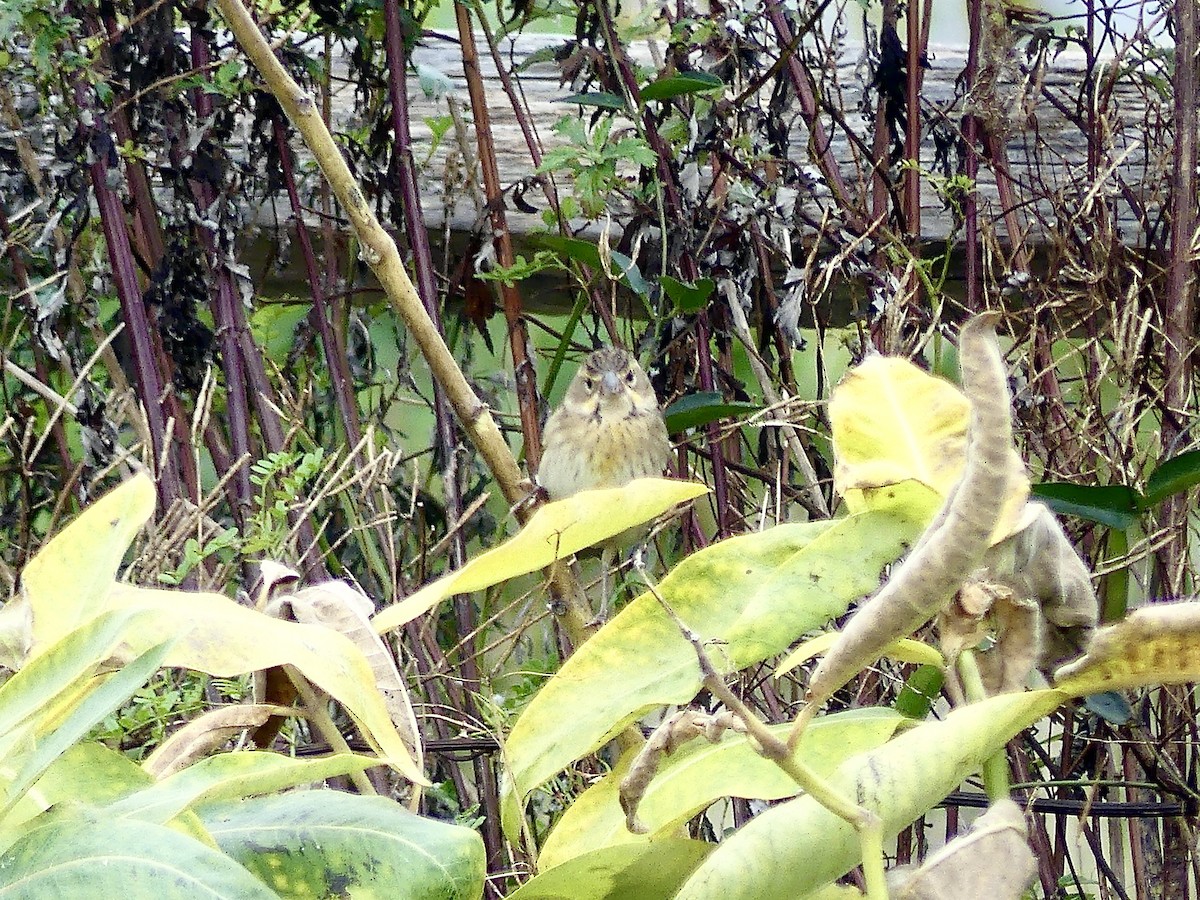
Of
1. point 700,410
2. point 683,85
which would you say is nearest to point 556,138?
point 683,85

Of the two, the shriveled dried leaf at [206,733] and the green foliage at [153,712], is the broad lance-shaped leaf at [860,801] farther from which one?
the green foliage at [153,712]

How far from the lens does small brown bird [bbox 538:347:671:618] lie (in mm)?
2287

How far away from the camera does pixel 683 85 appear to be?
5.66ft

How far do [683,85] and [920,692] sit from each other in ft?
3.57

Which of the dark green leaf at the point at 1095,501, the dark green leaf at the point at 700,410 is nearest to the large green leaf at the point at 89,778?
the dark green leaf at the point at 1095,501

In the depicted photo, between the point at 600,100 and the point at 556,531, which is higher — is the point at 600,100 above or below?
above

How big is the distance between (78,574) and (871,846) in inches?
14.7

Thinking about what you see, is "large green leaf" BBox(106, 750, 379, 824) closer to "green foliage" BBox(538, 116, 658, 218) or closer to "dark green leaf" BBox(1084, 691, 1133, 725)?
"dark green leaf" BBox(1084, 691, 1133, 725)

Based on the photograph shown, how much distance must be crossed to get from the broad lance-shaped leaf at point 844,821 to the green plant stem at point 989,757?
4 centimetres

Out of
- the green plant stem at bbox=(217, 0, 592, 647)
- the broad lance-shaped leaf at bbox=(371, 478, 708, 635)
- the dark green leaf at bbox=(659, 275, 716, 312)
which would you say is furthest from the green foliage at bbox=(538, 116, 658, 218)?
the broad lance-shaped leaf at bbox=(371, 478, 708, 635)

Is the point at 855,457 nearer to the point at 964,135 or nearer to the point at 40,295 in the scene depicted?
the point at 964,135

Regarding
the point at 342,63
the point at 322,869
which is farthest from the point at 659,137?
the point at 322,869

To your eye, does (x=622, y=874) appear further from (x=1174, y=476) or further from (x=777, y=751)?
(x=1174, y=476)

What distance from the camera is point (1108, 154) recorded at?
1971 mm
